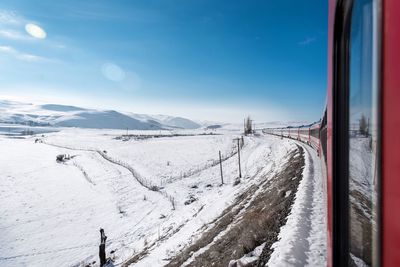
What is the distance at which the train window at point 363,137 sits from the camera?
4.49ft

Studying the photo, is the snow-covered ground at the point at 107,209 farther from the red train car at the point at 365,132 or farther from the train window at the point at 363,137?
the train window at the point at 363,137

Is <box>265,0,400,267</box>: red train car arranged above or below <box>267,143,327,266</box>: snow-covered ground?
above

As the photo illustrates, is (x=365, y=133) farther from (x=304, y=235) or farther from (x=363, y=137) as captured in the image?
(x=304, y=235)

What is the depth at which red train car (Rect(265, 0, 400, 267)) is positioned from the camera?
3.74 feet

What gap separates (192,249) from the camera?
36.2 feet

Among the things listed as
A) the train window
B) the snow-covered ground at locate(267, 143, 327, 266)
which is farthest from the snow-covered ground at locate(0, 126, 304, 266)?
the train window

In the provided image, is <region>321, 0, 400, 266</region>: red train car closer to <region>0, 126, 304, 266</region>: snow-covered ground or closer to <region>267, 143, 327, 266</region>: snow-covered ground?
<region>267, 143, 327, 266</region>: snow-covered ground

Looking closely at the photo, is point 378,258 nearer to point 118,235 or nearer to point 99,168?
point 118,235

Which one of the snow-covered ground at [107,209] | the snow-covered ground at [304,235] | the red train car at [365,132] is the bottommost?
the snow-covered ground at [107,209]
